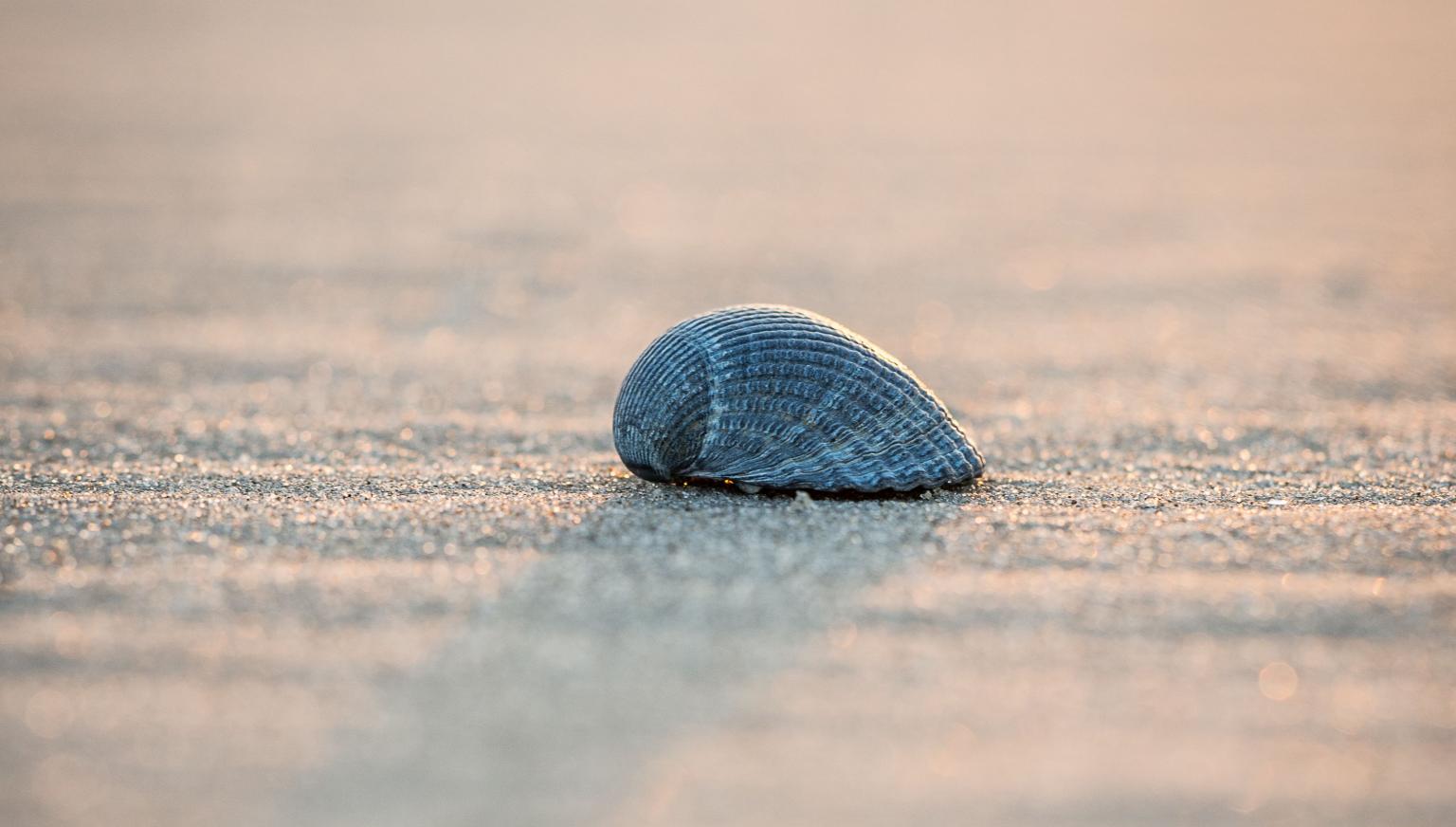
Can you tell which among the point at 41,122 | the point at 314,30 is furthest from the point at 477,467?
the point at 314,30

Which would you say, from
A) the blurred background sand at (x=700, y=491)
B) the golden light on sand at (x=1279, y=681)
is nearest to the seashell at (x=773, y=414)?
the blurred background sand at (x=700, y=491)

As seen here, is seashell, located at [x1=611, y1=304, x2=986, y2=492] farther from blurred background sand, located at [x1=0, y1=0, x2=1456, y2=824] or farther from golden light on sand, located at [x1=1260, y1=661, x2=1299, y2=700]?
golden light on sand, located at [x1=1260, y1=661, x2=1299, y2=700]

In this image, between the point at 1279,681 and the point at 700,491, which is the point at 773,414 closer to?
the point at 700,491

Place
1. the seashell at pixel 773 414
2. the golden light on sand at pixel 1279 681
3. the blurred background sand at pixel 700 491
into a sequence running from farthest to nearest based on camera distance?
the seashell at pixel 773 414, the golden light on sand at pixel 1279 681, the blurred background sand at pixel 700 491

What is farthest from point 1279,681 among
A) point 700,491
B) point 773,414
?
point 700,491

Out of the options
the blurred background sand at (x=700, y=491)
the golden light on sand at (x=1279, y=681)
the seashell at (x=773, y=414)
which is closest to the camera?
the blurred background sand at (x=700, y=491)

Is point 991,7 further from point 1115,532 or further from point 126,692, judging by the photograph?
point 126,692

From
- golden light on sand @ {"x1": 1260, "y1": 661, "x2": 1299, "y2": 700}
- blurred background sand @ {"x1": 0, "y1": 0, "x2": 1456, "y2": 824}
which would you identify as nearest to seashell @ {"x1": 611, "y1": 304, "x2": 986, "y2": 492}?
blurred background sand @ {"x1": 0, "y1": 0, "x2": 1456, "y2": 824}

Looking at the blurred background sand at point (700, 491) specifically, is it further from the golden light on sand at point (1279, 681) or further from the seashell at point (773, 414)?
the seashell at point (773, 414)

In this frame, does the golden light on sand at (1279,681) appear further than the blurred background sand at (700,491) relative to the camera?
Yes
